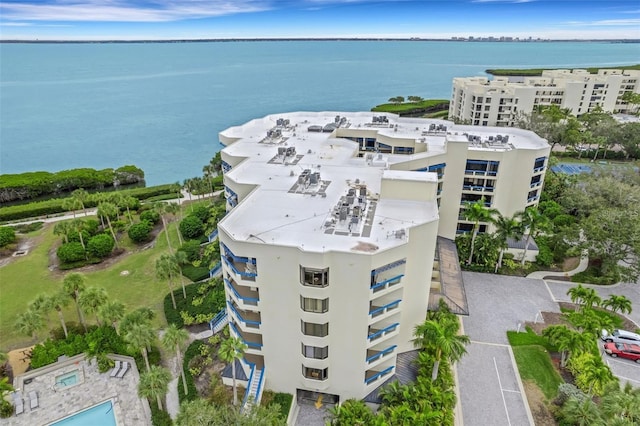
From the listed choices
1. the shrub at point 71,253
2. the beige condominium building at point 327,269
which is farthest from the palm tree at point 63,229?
the beige condominium building at point 327,269

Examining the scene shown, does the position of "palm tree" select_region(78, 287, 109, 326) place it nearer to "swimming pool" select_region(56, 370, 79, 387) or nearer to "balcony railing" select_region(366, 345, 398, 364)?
"swimming pool" select_region(56, 370, 79, 387)

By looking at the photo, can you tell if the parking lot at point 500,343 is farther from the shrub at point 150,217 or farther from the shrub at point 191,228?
the shrub at point 150,217

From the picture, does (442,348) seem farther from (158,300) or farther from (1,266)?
(1,266)

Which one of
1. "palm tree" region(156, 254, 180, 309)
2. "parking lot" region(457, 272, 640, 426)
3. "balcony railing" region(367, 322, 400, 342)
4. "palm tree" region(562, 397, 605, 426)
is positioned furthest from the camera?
"palm tree" region(156, 254, 180, 309)

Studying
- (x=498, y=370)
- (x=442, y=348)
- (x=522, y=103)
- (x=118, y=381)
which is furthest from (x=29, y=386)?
(x=522, y=103)

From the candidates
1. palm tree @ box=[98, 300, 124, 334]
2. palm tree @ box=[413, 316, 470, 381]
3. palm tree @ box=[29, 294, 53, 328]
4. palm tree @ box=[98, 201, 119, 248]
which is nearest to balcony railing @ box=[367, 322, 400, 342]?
palm tree @ box=[413, 316, 470, 381]
